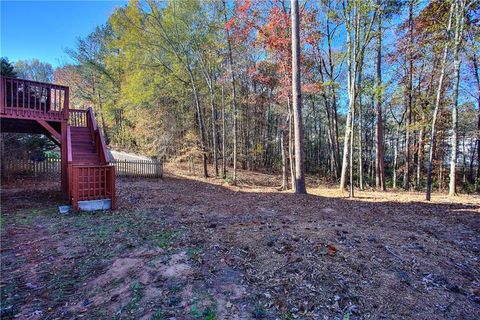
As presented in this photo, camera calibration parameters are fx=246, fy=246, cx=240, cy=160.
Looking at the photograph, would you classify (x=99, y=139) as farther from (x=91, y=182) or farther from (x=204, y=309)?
(x=204, y=309)

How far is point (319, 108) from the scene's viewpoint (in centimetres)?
1884

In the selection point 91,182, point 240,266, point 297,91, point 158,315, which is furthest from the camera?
point 297,91

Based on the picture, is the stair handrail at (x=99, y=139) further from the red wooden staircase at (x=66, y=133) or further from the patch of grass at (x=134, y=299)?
the patch of grass at (x=134, y=299)

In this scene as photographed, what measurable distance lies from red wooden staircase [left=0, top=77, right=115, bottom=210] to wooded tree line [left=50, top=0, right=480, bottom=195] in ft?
19.3

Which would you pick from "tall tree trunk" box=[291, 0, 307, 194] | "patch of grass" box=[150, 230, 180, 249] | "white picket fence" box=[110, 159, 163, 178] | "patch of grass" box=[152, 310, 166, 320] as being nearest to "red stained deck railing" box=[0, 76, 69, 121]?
"white picket fence" box=[110, 159, 163, 178]

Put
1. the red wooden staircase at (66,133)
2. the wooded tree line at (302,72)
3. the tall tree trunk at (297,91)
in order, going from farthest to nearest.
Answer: the wooded tree line at (302,72)
the tall tree trunk at (297,91)
the red wooden staircase at (66,133)

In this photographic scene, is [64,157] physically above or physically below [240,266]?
above

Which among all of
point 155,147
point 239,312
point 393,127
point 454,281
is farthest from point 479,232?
point 393,127

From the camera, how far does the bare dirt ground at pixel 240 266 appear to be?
226 centimetres

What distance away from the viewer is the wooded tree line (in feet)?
27.4

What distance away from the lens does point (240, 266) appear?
2922mm

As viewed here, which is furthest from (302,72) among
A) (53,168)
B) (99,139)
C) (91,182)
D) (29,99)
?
(53,168)

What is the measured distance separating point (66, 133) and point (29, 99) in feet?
3.88

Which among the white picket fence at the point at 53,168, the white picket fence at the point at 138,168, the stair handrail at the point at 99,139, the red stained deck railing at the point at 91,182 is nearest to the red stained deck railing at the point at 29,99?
the stair handrail at the point at 99,139
